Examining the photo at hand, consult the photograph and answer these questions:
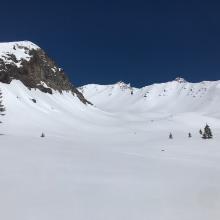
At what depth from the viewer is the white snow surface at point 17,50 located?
63138 mm

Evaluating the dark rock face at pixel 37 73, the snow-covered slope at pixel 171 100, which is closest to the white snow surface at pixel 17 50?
the dark rock face at pixel 37 73

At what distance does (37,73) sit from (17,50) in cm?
587

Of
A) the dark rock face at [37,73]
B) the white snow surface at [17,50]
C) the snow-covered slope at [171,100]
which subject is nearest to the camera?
the dark rock face at [37,73]

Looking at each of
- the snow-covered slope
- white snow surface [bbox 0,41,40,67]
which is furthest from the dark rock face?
the snow-covered slope

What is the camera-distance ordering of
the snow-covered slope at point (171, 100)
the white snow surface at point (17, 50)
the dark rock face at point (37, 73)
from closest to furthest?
the dark rock face at point (37, 73)
the white snow surface at point (17, 50)
the snow-covered slope at point (171, 100)

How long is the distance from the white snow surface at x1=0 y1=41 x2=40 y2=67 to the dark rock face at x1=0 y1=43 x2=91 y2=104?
26 cm

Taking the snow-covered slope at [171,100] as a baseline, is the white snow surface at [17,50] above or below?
below

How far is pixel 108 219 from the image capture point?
916 centimetres

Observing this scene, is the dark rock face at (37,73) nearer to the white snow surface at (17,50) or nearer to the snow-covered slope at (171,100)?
the white snow surface at (17,50)

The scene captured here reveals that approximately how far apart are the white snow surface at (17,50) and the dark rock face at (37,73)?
263 millimetres

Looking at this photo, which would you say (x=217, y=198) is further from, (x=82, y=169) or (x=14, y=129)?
(x=14, y=129)

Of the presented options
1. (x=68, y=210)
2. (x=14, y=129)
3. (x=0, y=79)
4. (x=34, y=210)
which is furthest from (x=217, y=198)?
(x=0, y=79)

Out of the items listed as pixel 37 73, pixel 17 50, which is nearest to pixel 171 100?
pixel 37 73

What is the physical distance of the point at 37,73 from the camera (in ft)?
220
